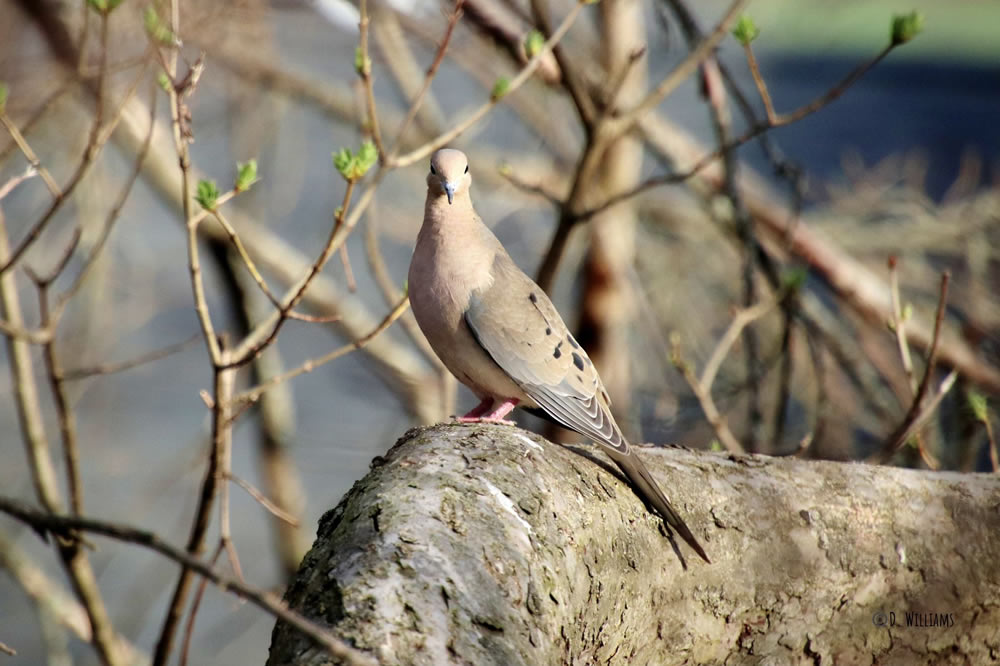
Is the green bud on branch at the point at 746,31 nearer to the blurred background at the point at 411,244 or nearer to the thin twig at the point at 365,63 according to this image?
the blurred background at the point at 411,244

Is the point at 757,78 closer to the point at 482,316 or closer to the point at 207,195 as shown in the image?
the point at 482,316

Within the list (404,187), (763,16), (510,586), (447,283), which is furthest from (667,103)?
(510,586)

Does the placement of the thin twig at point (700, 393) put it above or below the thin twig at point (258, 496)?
above

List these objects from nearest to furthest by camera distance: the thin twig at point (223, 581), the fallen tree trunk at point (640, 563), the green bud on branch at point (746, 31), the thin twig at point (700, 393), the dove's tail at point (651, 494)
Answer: the thin twig at point (223, 581) → the fallen tree trunk at point (640, 563) → the dove's tail at point (651, 494) → the green bud on branch at point (746, 31) → the thin twig at point (700, 393)

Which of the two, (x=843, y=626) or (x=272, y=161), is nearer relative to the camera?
(x=843, y=626)

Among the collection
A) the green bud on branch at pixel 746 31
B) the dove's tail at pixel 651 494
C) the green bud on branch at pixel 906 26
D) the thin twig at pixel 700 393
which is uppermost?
the green bud on branch at pixel 746 31

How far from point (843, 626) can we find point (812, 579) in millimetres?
169

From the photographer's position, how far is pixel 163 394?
8695mm

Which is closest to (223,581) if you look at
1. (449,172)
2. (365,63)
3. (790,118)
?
(449,172)

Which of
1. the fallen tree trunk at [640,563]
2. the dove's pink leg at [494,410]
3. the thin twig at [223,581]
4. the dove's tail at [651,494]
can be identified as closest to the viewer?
the thin twig at [223,581]

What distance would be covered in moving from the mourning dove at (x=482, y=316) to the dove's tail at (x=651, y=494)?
224mm

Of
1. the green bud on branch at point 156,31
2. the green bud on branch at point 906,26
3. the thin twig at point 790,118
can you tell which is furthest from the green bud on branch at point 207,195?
the green bud on branch at point 906,26

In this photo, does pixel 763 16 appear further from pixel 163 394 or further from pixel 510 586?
pixel 510 586

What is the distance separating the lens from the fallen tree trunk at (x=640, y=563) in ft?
4.97
